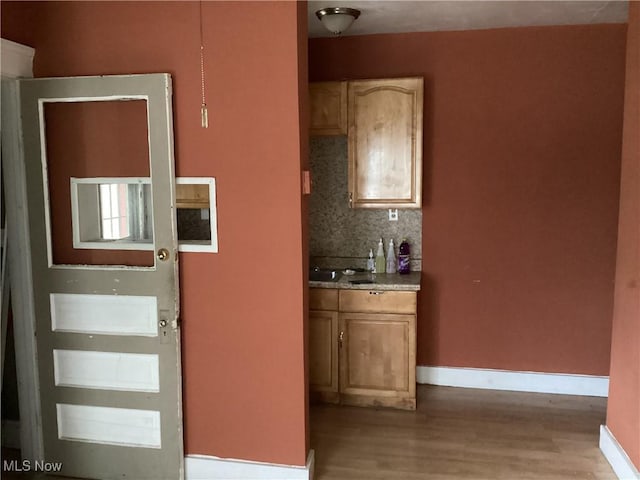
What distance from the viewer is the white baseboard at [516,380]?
156 inches

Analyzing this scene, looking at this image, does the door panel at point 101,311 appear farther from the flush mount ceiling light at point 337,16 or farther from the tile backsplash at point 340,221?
the tile backsplash at point 340,221

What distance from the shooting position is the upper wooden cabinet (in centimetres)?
379

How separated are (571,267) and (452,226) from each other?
2.84ft

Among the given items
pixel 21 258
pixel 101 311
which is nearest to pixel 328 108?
pixel 101 311

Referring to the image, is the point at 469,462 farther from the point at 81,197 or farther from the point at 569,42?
the point at 569,42

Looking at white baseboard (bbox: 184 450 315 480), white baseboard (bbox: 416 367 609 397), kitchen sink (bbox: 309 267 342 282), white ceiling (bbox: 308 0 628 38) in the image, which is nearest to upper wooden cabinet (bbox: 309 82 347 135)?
white ceiling (bbox: 308 0 628 38)

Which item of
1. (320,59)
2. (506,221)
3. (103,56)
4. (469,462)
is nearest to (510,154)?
(506,221)

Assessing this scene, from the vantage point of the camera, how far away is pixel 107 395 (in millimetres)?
2902

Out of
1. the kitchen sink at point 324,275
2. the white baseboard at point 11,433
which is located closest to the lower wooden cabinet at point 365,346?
the kitchen sink at point 324,275

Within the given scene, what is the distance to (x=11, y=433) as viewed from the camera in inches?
128

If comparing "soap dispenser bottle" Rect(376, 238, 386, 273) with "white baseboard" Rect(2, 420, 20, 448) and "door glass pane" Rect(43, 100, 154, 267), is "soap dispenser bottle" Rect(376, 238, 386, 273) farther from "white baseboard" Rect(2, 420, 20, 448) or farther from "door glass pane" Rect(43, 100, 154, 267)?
"white baseboard" Rect(2, 420, 20, 448)

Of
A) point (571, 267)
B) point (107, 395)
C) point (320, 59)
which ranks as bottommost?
point (107, 395)

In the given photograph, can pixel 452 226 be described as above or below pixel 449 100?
below

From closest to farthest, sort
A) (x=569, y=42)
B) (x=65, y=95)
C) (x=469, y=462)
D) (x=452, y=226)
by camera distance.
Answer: (x=65, y=95), (x=469, y=462), (x=569, y=42), (x=452, y=226)
